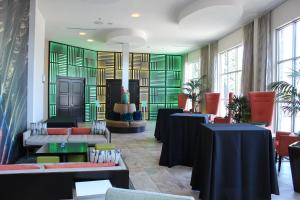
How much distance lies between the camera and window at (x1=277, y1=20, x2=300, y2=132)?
661cm

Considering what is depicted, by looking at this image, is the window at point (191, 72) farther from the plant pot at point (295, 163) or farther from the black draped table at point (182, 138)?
the plant pot at point (295, 163)

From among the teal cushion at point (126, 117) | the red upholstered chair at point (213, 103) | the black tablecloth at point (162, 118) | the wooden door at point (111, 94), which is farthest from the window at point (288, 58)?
the wooden door at point (111, 94)

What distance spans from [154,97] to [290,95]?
992cm

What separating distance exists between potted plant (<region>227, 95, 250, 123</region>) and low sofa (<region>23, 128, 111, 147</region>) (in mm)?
3573

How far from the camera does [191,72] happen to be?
46.6ft

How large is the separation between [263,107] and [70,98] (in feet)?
29.2

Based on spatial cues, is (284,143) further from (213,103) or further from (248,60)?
(213,103)

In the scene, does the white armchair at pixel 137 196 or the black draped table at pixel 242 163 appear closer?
the white armchair at pixel 137 196

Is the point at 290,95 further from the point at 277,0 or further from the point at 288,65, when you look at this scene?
the point at 277,0

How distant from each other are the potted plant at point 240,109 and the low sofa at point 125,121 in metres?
3.52

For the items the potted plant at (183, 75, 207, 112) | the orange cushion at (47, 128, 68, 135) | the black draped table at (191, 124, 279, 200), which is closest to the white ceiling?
the potted plant at (183, 75, 207, 112)

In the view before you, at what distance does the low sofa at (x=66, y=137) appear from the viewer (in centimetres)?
550

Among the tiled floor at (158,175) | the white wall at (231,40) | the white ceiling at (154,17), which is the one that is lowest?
the tiled floor at (158,175)

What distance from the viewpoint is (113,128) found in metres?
9.91
